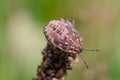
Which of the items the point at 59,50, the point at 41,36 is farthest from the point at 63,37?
the point at 41,36

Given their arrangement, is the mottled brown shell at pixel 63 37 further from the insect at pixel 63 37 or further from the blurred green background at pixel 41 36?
the blurred green background at pixel 41 36

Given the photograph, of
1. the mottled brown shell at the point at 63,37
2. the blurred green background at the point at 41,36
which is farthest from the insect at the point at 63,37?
the blurred green background at the point at 41,36

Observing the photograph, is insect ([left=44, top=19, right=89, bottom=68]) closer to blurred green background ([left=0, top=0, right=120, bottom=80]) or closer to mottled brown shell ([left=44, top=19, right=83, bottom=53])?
mottled brown shell ([left=44, top=19, right=83, bottom=53])

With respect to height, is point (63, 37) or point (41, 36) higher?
point (41, 36)

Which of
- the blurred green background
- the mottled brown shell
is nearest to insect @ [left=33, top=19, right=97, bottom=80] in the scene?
the mottled brown shell

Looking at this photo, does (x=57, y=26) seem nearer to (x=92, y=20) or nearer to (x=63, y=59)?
(x=63, y=59)

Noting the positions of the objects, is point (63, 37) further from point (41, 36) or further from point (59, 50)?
point (41, 36)
